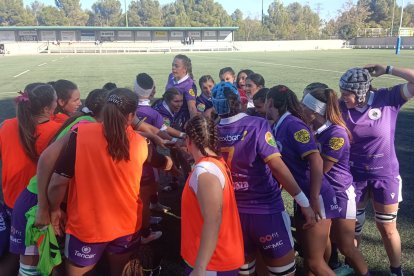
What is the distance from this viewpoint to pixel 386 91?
11.9 feet

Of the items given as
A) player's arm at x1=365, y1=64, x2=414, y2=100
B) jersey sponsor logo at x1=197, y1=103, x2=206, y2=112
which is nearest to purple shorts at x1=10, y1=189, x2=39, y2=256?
player's arm at x1=365, y1=64, x2=414, y2=100

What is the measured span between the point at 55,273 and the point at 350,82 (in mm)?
2978

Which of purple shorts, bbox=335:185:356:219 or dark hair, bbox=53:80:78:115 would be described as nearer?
purple shorts, bbox=335:185:356:219

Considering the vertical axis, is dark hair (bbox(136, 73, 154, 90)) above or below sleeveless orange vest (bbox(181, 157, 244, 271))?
above

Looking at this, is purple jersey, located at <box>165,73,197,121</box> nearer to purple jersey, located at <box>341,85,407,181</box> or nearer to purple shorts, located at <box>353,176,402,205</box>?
purple jersey, located at <box>341,85,407,181</box>

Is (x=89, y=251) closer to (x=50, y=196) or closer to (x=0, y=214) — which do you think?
(x=50, y=196)

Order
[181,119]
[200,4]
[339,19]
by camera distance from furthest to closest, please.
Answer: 1. [200,4]
2. [339,19]
3. [181,119]

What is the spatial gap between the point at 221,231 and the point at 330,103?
1.47 metres

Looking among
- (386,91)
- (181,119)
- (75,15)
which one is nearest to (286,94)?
(386,91)

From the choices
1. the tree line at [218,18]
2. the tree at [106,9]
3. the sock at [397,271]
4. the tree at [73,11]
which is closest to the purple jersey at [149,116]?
the sock at [397,271]

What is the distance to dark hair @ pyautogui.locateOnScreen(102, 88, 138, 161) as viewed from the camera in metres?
2.54

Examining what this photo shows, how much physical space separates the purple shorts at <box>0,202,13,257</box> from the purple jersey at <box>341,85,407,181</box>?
3.09m

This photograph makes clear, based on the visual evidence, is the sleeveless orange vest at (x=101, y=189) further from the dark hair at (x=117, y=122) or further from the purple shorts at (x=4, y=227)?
the purple shorts at (x=4, y=227)

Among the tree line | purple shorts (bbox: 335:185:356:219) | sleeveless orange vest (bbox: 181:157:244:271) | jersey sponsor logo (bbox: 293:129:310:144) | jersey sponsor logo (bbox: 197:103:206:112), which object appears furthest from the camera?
the tree line
